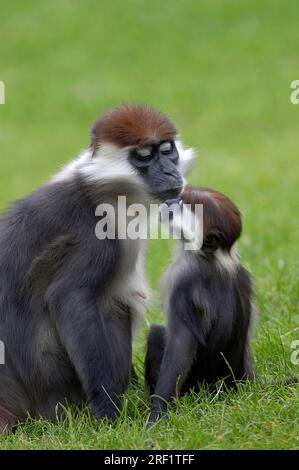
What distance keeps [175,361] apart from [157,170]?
927mm

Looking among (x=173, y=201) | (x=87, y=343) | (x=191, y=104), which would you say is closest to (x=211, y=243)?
(x=173, y=201)

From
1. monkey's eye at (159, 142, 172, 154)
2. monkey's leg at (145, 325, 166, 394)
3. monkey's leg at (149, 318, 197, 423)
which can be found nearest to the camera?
monkey's leg at (149, 318, 197, 423)

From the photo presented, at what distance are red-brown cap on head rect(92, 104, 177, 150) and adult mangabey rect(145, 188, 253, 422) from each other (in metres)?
0.32

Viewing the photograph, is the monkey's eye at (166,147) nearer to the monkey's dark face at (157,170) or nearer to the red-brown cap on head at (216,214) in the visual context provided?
the monkey's dark face at (157,170)

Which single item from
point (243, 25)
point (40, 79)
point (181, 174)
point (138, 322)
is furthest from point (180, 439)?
point (243, 25)

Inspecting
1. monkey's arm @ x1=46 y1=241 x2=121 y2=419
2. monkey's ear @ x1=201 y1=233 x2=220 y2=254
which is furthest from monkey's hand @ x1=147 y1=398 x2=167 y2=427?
monkey's ear @ x1=201 y1=233 x2=220 y2=254

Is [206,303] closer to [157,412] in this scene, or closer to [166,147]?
[157,412]

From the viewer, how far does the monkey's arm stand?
4.77 meters

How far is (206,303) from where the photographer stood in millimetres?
4832

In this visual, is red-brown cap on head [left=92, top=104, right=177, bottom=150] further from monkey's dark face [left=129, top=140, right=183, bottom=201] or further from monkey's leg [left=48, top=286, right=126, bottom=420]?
monkey's leg [left=48, top=286, right=126, bottom=420]

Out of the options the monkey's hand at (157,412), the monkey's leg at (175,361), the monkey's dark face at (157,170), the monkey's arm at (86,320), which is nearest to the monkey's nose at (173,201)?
the monkey's dark face at (157,170)

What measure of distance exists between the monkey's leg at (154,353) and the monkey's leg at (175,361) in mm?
318
